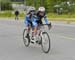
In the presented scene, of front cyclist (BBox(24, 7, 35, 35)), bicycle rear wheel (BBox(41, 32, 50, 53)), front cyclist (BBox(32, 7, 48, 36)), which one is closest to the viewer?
bicycle rear wheel (BBox(41, 32, 50, 53))

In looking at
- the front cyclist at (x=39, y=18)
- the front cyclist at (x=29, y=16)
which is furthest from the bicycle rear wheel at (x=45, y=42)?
the front cyclist at (x=29, y=16)

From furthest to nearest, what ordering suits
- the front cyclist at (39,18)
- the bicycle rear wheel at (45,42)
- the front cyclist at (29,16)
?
the front cyclist at (29,16), the front cyclist at (39,18), the bicycle rear wheel at (45,42)

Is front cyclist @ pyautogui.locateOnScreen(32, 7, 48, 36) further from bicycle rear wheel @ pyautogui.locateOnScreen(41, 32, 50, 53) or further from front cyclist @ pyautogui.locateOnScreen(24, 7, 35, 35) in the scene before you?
front cyclist @ pyautogui.locateOnScreen(24, 7, 35, 35)

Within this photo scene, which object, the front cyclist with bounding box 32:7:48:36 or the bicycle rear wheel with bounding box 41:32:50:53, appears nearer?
the bicycle rear wheel with bounding box 41:32:50:53

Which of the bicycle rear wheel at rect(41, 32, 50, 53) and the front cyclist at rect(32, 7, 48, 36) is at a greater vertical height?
the front cyclist at rect(32, 7, 48, 36)

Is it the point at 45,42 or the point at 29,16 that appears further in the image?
the point at 29,16

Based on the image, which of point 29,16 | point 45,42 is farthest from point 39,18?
point 29,16

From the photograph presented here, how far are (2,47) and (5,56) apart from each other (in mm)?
2497

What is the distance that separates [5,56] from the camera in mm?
11719

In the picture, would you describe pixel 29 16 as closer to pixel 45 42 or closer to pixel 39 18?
pixel 39 18

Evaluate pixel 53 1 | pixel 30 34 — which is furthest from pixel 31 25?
pixel 53 1

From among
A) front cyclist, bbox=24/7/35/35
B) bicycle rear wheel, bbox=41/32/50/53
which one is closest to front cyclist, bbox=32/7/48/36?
bicycle rear wheel, bbox=41/32/50/53

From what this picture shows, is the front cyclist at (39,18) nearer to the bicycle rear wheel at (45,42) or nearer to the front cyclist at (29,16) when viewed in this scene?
the bicycle rear wheel at (45,42)

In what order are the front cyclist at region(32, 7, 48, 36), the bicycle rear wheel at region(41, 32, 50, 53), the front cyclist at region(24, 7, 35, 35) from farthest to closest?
the front cyclist at region(24, 7, 35, 35), the front cyclist at region(32, 7, 48, 36), the bicycle rear wheel at region(41, 32, 50, 53)
